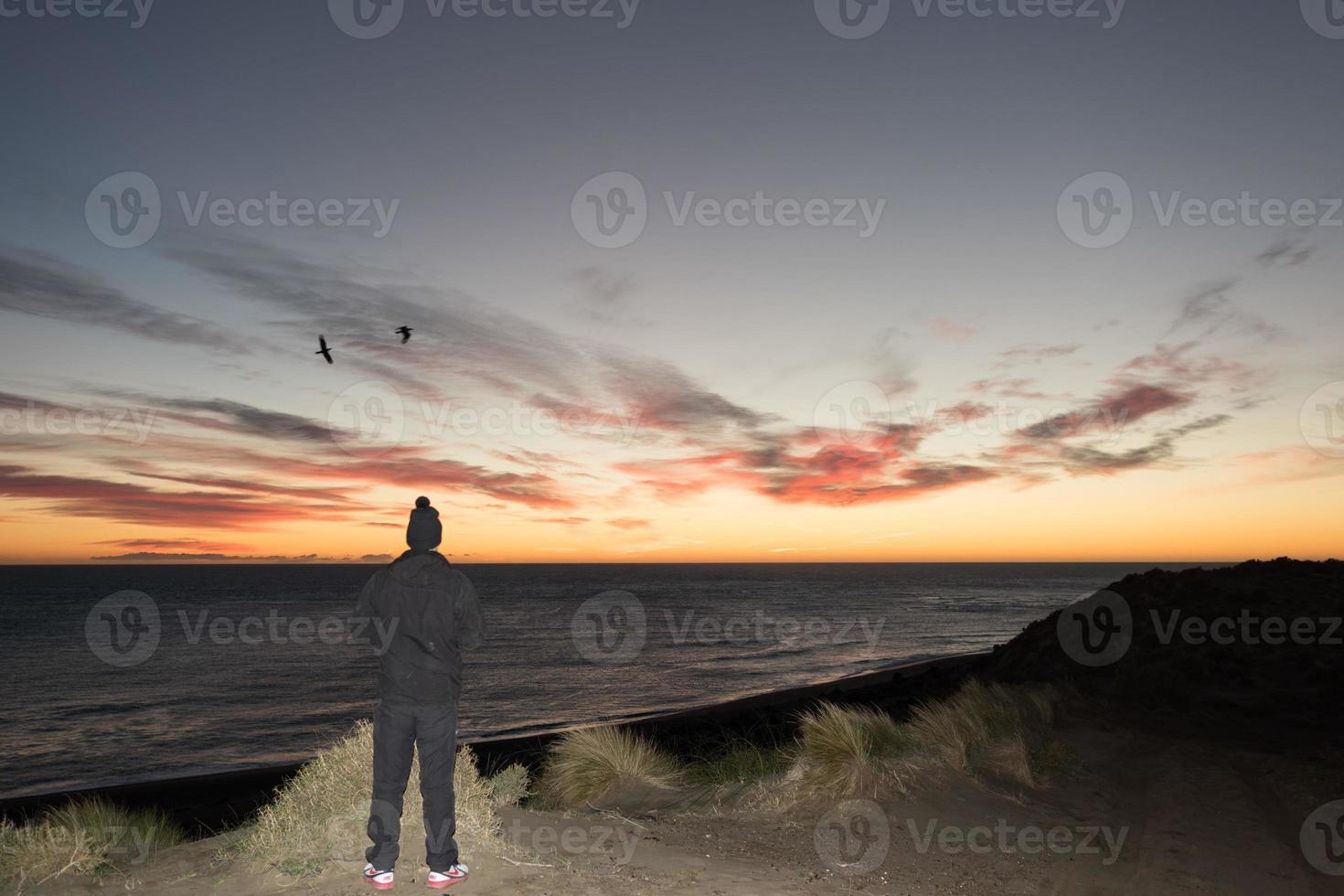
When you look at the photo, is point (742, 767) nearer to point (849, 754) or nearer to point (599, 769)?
point (849, 754)

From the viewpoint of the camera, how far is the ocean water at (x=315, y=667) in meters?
23.5

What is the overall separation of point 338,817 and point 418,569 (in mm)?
2557

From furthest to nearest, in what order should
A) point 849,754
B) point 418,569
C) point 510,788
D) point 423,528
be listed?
point 849,754 → point 510,788 → point 423,528 → point 418,569

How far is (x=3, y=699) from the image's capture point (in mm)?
30984

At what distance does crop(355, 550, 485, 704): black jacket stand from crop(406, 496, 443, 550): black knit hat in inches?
3.5

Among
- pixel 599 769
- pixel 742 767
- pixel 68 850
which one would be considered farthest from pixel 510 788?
pixel 68 850

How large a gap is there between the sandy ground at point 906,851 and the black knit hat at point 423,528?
2.41 meters

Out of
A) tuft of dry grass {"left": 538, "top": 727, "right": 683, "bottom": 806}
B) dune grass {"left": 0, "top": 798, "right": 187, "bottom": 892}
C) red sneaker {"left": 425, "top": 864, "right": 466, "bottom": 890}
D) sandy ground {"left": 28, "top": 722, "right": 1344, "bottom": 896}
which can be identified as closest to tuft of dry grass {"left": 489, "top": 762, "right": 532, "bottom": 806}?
tuft of dry grass {"left": 538, "top": 727, "right": 683, "bottom": 806}

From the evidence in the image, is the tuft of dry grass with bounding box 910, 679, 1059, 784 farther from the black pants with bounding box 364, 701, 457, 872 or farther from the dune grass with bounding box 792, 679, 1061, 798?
the black pants with bounding box 364, 701, 457, 872

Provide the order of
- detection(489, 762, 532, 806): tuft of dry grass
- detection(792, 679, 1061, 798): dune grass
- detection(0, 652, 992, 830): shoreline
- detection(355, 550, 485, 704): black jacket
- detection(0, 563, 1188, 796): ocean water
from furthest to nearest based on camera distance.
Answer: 1. detection(0, 563, 1188, 796): ocean water
2. detection(0, 652, 992, 830): shoreline
3. detection(792, 679, 1061, 798): dune grass
4. detection(489, 762, 532, 806): tuft of dry grass
5. detection(355, 550, 485, 704): black jacket

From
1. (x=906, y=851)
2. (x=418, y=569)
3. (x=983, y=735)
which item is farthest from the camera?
(x=983, y=735)

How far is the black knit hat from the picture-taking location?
5.62 metres

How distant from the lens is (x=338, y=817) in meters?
6.41

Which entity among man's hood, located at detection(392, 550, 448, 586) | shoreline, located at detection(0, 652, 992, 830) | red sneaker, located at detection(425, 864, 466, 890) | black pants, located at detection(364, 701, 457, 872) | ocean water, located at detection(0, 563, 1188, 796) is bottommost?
ocean water, located at detection(0, 563, 1188, 796)
